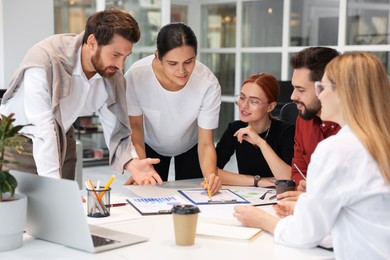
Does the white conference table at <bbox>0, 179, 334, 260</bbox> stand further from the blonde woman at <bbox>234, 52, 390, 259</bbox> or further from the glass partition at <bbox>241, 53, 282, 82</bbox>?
the glass partition at <bbox>241, 53, 282, 82</bbox>

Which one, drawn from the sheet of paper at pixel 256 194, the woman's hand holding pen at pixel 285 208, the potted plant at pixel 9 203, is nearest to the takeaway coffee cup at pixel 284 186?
the sheet of paper at pixel 256 194

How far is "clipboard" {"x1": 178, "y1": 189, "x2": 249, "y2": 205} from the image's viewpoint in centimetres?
232

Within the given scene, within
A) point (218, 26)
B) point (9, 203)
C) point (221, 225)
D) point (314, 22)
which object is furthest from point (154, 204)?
point (218, 26)

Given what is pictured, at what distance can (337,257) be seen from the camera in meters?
1.62

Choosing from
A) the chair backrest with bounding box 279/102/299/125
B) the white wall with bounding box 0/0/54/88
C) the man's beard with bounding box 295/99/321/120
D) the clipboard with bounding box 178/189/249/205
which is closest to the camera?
the clipboard with bounding box 178/189/249/205

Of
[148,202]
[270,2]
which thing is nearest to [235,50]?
[270,2]

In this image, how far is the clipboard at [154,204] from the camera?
7.02 feet

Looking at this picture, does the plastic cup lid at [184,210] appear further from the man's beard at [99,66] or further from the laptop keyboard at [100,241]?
the man's beard at [99,66]

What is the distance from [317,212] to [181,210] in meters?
0.41

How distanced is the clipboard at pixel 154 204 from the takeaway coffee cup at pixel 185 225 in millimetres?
389

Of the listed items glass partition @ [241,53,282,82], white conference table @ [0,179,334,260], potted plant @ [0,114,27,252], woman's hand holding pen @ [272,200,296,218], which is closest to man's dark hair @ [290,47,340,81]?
woman's hand holding pen @ [272,200,296,218]

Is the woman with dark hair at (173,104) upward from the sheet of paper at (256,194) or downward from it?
upward

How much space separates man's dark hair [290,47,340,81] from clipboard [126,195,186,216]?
0.82 m

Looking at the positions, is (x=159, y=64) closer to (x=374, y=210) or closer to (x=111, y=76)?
(x=111, y=76)
